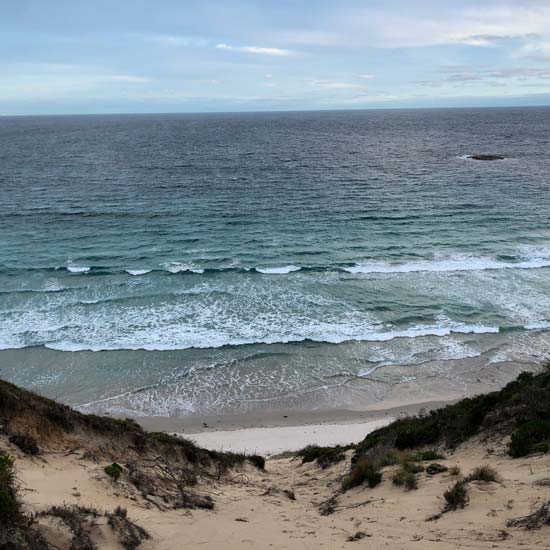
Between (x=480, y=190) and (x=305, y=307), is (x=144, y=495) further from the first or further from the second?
(x=480, y=190)

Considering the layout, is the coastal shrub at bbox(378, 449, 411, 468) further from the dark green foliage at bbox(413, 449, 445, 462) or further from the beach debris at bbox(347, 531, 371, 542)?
the beach debris at bbox(347, 531, 371, 542)

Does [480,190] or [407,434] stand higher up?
[480,190]

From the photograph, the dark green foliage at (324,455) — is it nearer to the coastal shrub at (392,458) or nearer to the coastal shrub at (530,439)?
the coastal shrub at (392,458)

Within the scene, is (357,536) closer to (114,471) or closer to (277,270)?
(114,471)

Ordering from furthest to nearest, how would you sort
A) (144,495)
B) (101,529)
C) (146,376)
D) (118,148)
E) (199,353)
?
(118,148), (199,353), (146,376), (144,495), (101,529)

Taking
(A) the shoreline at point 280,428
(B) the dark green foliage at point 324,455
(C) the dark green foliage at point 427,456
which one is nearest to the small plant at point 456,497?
(C) the dark green foliage at point 427,456

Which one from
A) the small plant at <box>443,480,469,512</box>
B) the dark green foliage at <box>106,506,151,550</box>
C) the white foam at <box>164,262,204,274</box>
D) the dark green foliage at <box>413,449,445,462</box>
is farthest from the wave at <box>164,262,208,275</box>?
the small plant at <box>443,480,469,512</box>

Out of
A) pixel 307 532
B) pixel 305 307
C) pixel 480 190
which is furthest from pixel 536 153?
pixel 307 532
